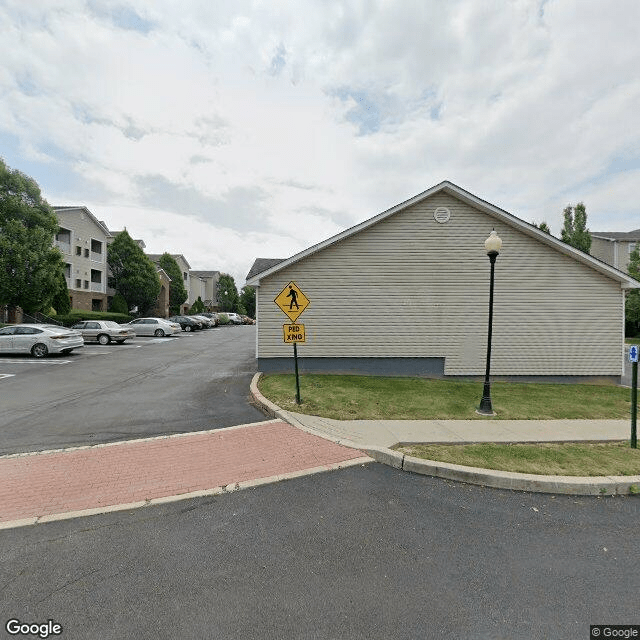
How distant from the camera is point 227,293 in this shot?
7788 cm

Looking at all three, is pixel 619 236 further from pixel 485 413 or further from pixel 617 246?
pixel 485 413

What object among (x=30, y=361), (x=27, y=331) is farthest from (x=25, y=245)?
(x=30, y=361)

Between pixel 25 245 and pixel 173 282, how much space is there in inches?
1207

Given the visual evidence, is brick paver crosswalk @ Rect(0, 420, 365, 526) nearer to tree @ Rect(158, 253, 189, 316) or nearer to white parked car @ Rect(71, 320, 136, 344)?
white parked car @ Rect(71, 320, 136, 344)

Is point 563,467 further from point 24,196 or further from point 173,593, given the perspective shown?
point 24,196

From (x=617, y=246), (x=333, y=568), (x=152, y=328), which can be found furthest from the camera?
(x=617, y=246)

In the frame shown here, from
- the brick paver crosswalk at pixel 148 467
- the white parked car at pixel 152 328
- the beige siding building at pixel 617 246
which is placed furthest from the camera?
the beige siding building at pixel 617 246

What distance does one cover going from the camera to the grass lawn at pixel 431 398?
282 inches

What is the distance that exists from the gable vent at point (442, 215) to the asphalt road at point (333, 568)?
947 cm

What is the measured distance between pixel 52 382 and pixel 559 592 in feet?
40.8

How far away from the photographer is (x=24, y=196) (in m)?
21.5

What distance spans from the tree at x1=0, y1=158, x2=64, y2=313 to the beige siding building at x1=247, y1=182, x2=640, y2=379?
18356 millimetres

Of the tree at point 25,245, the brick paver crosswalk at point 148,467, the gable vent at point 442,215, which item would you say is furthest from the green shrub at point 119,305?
the brick paver crosswalk at point 148,467

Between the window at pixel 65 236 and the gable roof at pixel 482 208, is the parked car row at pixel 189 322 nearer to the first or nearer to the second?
the window at pixel 65 236
